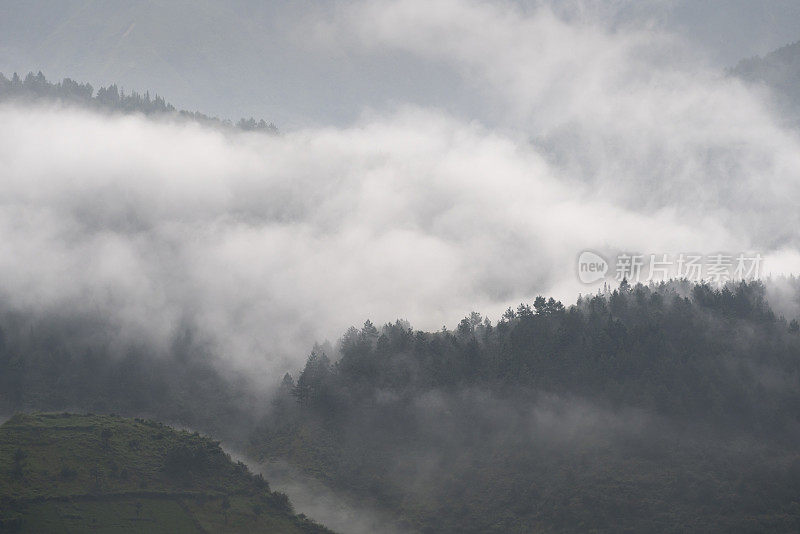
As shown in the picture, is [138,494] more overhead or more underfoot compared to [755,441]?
more underfoot

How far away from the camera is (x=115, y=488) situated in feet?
579

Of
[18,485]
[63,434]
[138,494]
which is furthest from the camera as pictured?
[63,434]

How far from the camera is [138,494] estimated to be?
583ft

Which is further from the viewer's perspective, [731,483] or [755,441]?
[755,441]

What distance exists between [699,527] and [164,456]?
450 feet

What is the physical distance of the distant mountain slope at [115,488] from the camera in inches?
6383

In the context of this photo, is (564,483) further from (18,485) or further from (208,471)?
(18,485)

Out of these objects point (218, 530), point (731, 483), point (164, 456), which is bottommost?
point (218, 530)

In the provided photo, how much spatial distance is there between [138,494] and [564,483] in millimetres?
110025

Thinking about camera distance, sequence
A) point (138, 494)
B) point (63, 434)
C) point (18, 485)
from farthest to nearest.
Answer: point (63, 434) → point (138, 494) → point (18, 485)

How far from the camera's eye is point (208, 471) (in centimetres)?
19750

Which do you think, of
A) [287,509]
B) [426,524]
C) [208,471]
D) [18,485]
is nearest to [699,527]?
[426,524]

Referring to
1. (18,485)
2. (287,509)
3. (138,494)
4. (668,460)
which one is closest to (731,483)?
(668,460)

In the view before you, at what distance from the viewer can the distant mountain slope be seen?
532 feet
